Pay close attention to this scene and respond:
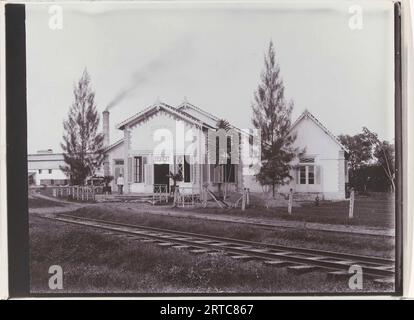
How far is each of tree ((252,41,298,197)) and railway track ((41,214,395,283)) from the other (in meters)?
0.60

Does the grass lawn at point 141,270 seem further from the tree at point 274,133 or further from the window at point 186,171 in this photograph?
the tree at point 274,133

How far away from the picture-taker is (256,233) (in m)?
4.71

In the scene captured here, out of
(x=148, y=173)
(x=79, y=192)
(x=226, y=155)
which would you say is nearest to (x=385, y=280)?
(x=226, y=155)

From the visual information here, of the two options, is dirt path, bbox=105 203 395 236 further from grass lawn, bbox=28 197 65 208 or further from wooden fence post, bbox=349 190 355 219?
grass lawn, bbox=28 197 65 208

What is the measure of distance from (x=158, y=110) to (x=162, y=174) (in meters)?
0.59

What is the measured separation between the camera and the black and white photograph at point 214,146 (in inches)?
179

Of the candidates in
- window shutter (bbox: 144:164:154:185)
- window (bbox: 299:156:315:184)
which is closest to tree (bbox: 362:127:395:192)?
window (bbox: 299:156:315:184)

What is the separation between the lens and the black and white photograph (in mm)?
4551

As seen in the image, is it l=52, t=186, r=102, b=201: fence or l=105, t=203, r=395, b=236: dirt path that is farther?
l=52, t=186, r=102, b=201: fence

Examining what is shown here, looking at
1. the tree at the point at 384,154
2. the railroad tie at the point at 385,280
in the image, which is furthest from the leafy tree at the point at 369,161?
the railroad tie at the point at 385,280

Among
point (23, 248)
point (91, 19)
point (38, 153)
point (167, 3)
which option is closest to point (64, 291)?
point (23, 248)

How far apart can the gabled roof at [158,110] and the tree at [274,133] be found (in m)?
0.56

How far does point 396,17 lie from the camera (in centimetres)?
446

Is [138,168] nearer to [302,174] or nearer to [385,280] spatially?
[302,174]
